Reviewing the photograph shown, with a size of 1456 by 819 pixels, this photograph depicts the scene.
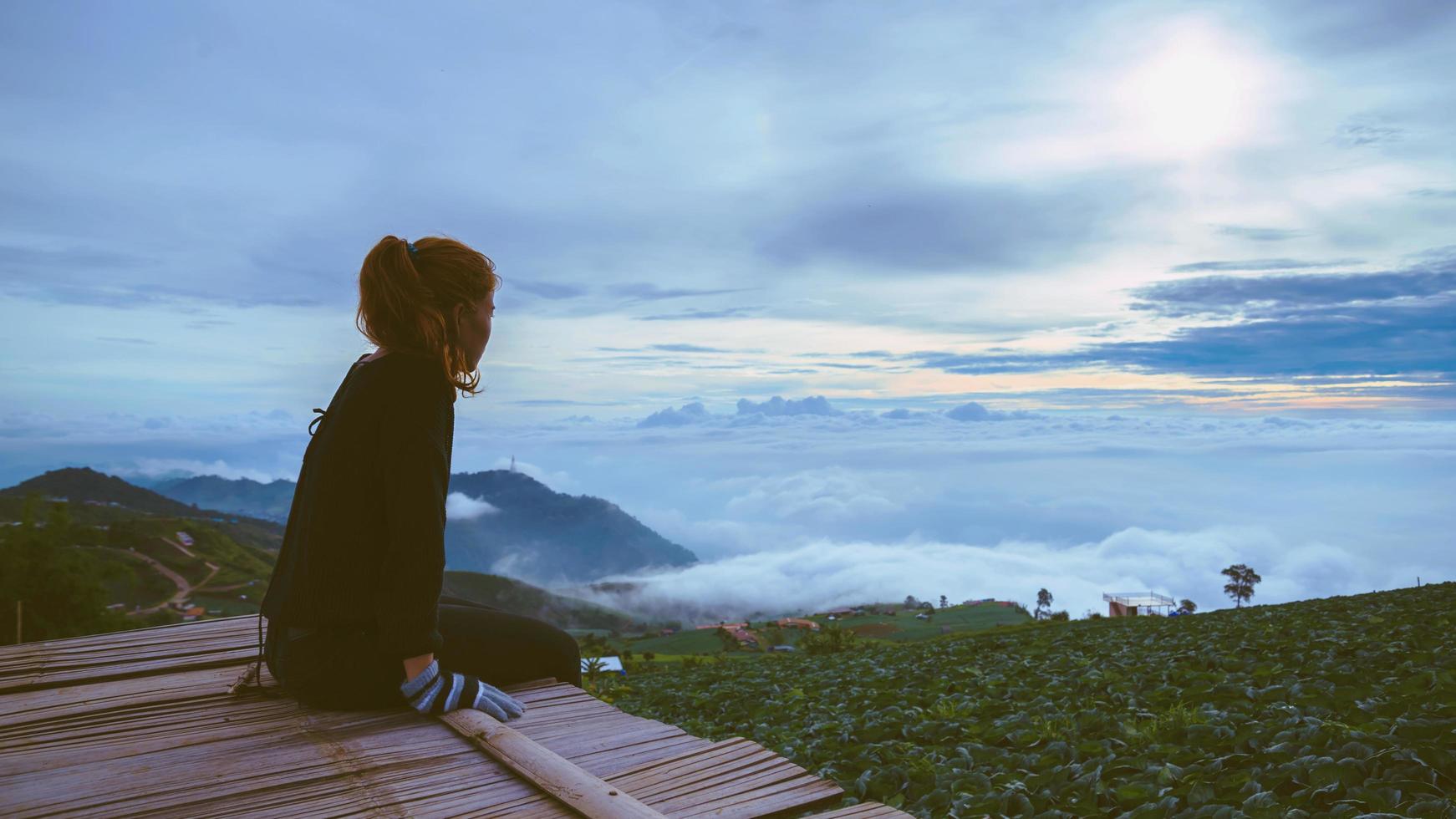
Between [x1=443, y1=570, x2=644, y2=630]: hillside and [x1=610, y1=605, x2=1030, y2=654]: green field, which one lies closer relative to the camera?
[x1=610, y1=605, x2=1030, y2=654]: green field

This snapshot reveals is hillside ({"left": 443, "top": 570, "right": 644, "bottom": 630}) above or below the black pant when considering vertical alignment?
below

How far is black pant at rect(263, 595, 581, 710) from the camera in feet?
14.9

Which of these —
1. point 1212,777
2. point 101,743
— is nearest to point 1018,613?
point 1212,777

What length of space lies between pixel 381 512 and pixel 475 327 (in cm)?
108

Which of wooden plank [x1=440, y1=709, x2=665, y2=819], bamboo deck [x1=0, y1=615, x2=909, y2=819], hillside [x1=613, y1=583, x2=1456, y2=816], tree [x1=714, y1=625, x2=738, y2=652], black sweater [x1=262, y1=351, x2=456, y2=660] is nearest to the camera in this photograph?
wooden plank [x1=440, y1=709, x2=665, y2=819]

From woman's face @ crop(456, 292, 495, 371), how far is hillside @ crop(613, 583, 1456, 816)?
3.58 m

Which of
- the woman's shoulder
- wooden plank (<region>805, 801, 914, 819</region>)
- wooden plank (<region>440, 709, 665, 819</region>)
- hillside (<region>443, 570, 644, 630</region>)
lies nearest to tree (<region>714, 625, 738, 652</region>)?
wooden plank (<region>440, 709, 665, 819</region>)

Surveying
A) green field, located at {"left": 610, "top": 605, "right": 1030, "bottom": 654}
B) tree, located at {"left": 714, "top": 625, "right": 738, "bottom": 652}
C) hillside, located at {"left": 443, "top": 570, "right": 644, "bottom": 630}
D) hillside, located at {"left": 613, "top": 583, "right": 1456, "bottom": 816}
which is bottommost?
hillside, located at {"left": 443, "top": 570, "right": 644, "bottom": 630}

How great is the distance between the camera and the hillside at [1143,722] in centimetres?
479

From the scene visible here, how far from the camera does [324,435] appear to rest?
4676mm

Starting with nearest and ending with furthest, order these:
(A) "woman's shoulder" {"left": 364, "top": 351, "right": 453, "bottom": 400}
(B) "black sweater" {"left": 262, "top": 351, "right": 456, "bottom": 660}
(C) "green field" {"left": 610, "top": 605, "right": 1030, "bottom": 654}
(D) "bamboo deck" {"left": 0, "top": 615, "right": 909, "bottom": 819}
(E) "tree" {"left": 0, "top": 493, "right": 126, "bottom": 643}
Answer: (D) "bamboo deck" {"left": 0, "top": 615, "right": 909, "bottom": 819} → (B) "black sweater" {"left": 262, "top": 351, "right": 456, "bottom": 660} → (A) "woman's shoulder" {"left": 364, "top": 351, "right": 453, "bottom": 400} → (E) "tree" {"left": 0, "top": 493, "right": 126, "bottom": 643} → (C) "green field" {"left": 610, "top": 605, "right": 1030, "bottom": 654}

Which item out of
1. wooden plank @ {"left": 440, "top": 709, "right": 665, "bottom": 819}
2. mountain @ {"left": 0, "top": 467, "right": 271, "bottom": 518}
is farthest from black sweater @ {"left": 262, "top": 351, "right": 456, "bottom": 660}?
mountain @ {"left": 0, "top": 467, "right": 271, "bottom": 518}

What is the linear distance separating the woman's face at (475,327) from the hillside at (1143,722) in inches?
141

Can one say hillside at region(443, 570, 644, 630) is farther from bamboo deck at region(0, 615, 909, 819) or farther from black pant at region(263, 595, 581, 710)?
bamboo deck at region(0, 615, 909, 819)
